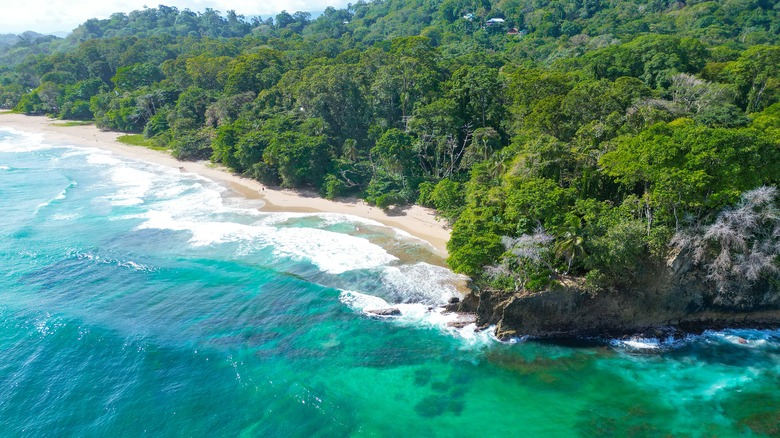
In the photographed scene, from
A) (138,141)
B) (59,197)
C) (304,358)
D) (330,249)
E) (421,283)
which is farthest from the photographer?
(138,141)

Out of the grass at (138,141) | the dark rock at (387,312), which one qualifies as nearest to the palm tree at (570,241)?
the dark rock at (387,312)

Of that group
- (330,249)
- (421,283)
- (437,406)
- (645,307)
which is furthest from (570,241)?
(330,249)

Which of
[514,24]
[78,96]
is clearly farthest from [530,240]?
[514,24]

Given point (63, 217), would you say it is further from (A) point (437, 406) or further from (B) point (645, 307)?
(B) point (645, 307)

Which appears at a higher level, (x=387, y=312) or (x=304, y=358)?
(x=387, y=312)

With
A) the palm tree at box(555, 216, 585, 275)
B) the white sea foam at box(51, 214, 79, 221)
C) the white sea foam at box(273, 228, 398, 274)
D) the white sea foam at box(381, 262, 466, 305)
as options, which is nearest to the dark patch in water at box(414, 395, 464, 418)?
the white sea foam at box(381, 262, 466, 305)

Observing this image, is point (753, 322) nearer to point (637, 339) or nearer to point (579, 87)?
point (637, 339)
